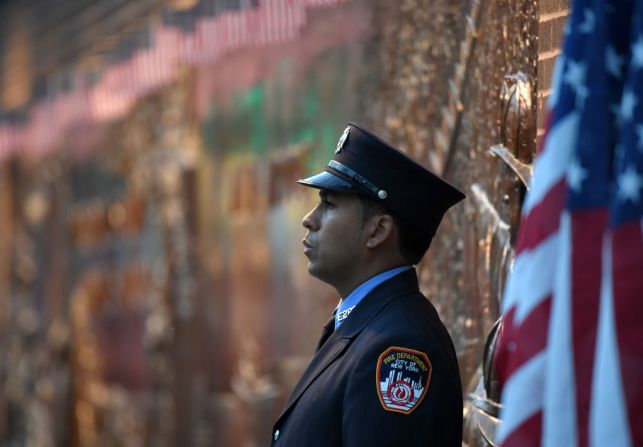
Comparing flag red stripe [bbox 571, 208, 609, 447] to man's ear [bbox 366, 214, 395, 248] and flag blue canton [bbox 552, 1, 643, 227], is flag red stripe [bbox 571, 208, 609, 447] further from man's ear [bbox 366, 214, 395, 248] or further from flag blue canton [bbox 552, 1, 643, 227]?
man's ear [bbox 366, 214, 395, 248]

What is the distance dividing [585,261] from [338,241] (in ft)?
3.70

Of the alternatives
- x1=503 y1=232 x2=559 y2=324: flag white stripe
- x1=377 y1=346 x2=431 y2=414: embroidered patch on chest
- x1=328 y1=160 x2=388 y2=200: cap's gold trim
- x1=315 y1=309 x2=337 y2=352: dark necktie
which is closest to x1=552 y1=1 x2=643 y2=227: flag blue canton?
x1=503 y1=232 x2=559 y2=324: flag white stripe

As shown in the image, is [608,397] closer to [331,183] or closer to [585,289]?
[585,289]

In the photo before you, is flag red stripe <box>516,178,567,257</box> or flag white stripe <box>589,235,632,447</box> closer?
flag white stripe <box>589,235,632,447</box>

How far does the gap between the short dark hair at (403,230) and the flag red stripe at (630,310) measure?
116 centimetres

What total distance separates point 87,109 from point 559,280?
302 inches

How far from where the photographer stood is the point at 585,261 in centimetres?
245

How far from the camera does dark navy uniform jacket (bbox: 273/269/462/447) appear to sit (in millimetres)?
3150

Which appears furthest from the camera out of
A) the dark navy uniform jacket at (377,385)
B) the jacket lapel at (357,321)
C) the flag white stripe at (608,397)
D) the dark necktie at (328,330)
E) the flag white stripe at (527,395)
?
the dark necktie at (328,330)

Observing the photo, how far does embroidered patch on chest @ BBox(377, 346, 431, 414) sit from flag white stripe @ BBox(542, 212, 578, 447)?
0.75 metres

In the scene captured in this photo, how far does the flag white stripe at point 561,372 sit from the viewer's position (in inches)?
93.9

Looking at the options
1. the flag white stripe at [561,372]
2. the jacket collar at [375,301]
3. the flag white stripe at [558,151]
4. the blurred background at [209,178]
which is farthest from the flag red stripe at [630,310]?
the blurred background at [209,178]

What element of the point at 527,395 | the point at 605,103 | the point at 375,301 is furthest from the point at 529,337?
the point at 375,301

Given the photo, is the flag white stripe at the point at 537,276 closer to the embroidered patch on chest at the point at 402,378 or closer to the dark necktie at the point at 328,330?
the embroidered patch on chest at the point at 402,378
